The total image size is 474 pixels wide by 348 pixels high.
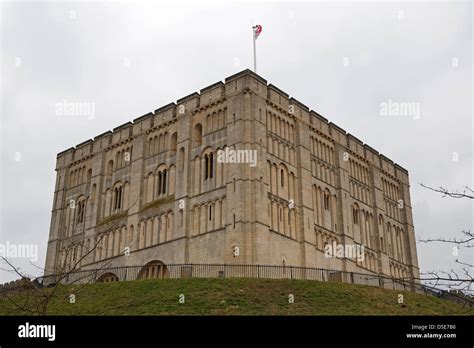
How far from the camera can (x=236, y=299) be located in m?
28.3

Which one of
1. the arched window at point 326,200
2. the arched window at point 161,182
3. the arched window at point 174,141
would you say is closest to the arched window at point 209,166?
the arched window at point 174,141

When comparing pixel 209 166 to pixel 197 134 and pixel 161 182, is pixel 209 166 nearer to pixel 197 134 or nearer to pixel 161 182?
pixel 197 134

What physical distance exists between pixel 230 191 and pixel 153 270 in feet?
29.0

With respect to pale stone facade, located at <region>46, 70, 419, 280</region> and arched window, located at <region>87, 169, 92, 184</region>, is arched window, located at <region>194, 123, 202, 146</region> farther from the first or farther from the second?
arched window, located at <region>87, 169, 92, 184</region>

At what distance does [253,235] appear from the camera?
38.8 meters

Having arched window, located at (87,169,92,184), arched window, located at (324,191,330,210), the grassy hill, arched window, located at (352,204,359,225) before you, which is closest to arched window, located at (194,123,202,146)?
arched window, located at (324,191,330,210)

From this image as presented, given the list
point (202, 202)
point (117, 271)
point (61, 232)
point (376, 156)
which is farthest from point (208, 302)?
point (376, 156)

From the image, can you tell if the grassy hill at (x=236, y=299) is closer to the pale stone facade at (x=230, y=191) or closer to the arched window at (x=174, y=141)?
the pale stone facade at (x=230, y=191)

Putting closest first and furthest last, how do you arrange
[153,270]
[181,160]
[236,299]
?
[236,299] < [153,270] < [181,160]

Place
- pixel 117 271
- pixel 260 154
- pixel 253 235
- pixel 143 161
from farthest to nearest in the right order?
1. pixel 143 161
2. pixel 117 271
3. pixel 260 154
4. pixel 253 235

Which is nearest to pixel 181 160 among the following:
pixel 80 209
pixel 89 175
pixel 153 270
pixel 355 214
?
pixel 153 270

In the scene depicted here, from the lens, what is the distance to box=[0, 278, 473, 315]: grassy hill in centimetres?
2695
